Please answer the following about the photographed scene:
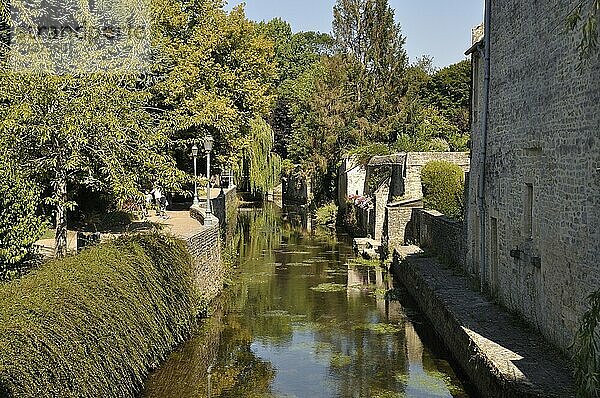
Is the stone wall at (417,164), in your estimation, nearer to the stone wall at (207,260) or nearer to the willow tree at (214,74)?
the willow tree at (214,74)

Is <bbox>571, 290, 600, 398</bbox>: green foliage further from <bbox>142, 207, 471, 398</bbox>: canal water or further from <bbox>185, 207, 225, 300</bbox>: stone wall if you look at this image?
<bbox>185, 207, 225, 300</bbox>: stone wall

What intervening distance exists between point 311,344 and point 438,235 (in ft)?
28.1

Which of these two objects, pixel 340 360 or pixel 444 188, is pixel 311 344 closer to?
pixel 340 360

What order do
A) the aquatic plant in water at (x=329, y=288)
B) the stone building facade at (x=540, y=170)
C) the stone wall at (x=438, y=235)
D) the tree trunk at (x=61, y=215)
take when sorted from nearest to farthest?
the stone building facade at (x=540, y=170)
the tree trunk at (x=61, y=215)
the stone wall at (x=438, y=235)
the aquatic plant in water at (x=329, y=288)

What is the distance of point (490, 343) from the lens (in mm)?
11500

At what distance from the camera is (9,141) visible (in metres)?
13.6

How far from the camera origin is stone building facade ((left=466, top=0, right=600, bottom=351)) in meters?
9.87

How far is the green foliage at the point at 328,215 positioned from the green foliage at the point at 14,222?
91.1 feet

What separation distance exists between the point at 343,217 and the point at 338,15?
11.3 m

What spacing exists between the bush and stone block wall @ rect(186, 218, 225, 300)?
903 centimetres

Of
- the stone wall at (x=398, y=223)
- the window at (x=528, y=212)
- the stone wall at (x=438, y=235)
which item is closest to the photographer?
the window at (x=528, y=212)

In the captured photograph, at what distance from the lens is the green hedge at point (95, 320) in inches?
275

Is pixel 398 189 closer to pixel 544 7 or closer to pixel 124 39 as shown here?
pixel 124 39

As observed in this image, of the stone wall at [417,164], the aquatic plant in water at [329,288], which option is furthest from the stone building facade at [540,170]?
the stone wall at [417,164]
